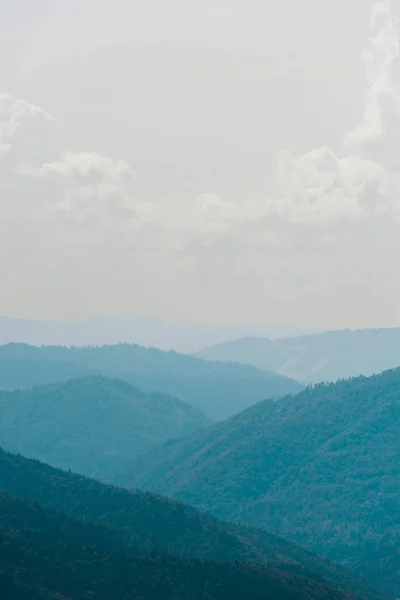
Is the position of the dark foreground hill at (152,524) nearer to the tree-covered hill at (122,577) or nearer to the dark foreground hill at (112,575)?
the dark foreground hill at (112,575)

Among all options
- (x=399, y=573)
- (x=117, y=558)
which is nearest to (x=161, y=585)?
(x=117, y=558)

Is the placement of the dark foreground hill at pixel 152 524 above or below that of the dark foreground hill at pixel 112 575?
above

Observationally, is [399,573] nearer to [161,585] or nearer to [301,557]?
[301,557]

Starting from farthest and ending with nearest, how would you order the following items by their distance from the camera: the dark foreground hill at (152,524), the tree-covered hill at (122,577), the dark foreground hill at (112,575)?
the dark foreground hill at (152,524) → the tree-covered hill at (122,577) → the dark foreground hill at (112,575)

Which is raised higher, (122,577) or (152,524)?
(152,524)

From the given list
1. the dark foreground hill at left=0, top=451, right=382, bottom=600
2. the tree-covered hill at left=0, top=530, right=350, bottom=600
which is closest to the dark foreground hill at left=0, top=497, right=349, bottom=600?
the tree-covered hill at left=0, top=530, right=350, bottom=600

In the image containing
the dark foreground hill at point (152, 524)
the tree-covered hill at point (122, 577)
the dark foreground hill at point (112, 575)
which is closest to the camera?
the dark foreground hill at point (112, 575)

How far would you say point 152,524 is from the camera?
140m

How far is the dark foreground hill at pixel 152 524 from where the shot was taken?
13236 centimetres

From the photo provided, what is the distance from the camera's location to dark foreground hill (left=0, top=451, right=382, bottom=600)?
132 m

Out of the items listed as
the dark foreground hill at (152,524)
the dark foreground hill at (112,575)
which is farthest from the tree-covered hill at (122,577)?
the dark foreground hill at (152,524)

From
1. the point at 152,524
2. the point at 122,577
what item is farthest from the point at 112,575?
the point at 152,524

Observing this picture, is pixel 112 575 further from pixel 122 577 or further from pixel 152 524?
pixel 152 524

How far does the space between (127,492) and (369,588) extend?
3543cm
